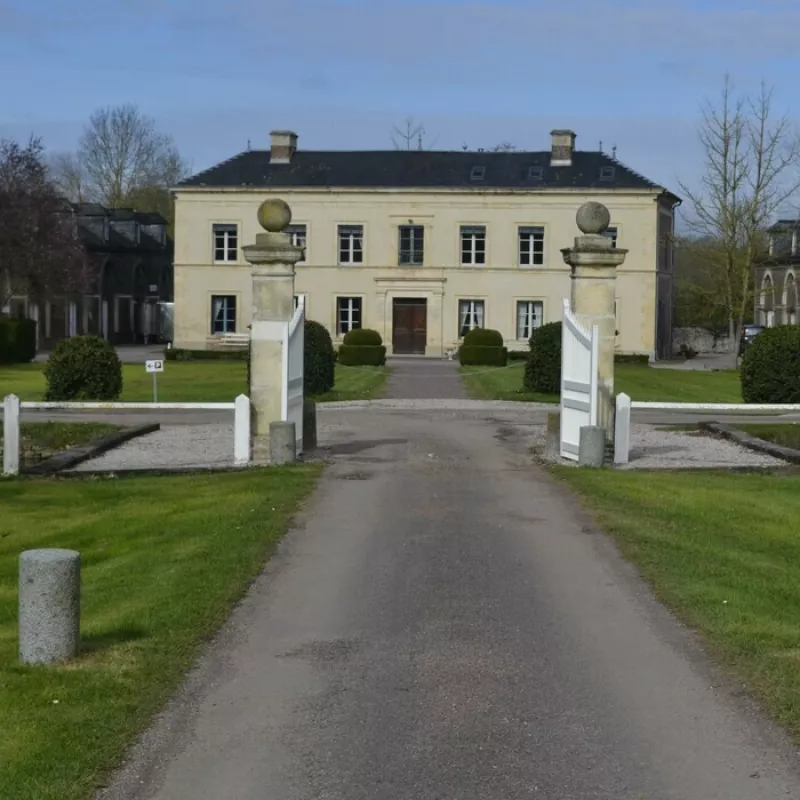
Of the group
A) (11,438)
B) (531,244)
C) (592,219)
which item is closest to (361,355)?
(531,244)

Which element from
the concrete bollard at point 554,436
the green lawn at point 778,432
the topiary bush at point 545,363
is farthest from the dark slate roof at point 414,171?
the concrete bollard at point 554,436

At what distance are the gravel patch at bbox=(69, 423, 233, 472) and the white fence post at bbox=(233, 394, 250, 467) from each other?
0.52 ft

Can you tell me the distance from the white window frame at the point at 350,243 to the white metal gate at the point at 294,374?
145ft

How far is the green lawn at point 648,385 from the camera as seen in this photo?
31.7 meters

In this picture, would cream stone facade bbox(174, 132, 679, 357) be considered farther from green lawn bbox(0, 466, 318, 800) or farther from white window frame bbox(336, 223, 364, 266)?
green lawn bbox(0, 466, 318, 800)

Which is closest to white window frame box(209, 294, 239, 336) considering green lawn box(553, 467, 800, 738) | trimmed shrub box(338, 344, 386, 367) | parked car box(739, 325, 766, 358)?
trimmed shrub box(338, 344, 386, 367)

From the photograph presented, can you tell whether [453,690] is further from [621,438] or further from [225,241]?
[225,241]

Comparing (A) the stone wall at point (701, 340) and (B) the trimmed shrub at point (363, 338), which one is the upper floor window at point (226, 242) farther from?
(A) the stone wall at point (701, 340)

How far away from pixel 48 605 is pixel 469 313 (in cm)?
5364

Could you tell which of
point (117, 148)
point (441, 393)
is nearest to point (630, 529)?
point (441, 393)

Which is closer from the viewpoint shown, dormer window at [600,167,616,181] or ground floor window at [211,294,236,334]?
dormer window at [600,167,616,181]

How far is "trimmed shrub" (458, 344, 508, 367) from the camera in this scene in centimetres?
4741

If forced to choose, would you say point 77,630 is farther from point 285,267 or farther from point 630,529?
point 285,267

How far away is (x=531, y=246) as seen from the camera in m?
59.9
